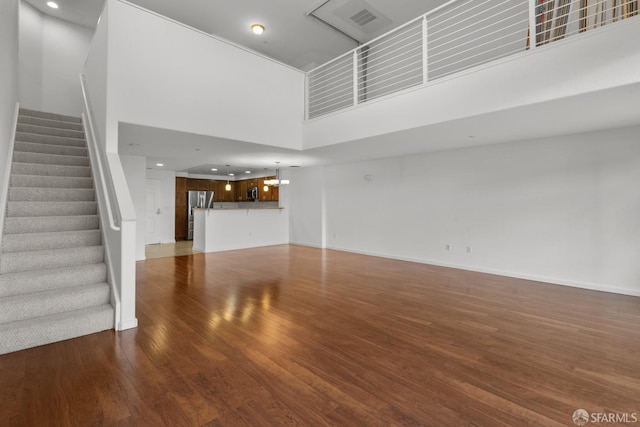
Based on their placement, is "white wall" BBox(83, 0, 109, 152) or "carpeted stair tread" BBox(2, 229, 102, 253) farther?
"white wall" BBox(83, 0, 109, 152)

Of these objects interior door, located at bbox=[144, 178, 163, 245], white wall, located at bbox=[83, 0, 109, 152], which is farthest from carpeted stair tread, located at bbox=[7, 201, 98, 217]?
interior door, located at bbox=[144, 178, 163, 245]

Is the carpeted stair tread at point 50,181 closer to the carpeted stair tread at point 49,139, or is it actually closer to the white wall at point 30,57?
the carpeted stair tread at point 49,139

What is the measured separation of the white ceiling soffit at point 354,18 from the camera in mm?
5551

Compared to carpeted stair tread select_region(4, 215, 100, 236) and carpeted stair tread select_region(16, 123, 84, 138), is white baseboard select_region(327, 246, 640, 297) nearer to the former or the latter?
carpeted stair tread select_region(4, 215, 100, 236)

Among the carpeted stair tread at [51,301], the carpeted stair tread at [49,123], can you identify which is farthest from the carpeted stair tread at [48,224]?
the carpeted stair tread at [49,123]

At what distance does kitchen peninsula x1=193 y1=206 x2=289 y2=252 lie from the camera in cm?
764

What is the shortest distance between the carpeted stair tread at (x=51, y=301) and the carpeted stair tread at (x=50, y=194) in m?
1.43

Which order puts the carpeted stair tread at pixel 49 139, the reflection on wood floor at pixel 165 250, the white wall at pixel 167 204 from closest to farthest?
the carpeted stair tread at pixel 49 139, the reflection on wood floor at pixel 165 250, the white wall at pixel 167 204

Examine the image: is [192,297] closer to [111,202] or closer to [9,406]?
[111,202]

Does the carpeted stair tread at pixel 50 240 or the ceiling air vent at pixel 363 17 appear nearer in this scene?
the carpeted stair tread at pixel 50 240

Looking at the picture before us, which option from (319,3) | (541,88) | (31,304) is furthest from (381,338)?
(319,3)

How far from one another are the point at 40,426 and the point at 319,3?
644cm

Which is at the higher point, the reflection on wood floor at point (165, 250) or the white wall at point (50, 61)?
the white wall at point (50, 61)

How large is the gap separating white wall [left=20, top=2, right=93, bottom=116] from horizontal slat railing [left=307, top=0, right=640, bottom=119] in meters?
5.40
